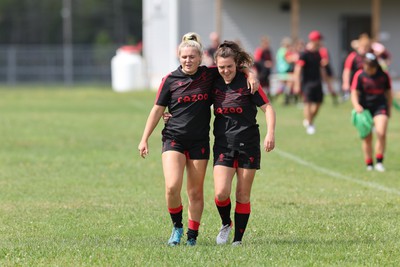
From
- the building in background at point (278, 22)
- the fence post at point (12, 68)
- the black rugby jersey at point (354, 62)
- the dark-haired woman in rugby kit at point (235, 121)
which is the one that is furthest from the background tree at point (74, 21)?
the dark-haired woman in rugby kit at point (235, 121)

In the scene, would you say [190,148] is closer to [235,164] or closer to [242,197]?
[235,164]

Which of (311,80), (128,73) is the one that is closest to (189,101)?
(311,80)

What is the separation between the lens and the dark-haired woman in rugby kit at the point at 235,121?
9.05 meters

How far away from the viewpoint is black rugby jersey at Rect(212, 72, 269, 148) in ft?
29.7

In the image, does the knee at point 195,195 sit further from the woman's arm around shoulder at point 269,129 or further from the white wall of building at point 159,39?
the white wall of building at point 159,39

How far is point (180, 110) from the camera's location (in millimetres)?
9148

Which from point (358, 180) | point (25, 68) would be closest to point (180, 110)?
point (358, 180)

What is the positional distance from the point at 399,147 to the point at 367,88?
491cm

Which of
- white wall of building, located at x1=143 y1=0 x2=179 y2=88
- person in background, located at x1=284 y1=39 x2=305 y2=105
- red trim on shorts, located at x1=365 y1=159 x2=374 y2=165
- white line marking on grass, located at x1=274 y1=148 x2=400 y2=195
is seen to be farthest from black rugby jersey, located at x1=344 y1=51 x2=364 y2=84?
white wall of building, located at x1=143 y1=0 x2=179 y2=88

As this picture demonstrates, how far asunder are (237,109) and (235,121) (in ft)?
0.37

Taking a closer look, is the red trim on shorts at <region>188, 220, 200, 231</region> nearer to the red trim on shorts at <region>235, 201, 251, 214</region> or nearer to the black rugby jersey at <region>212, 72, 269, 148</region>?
the red trim on shorts at <region>235, 201, 251, 214</region>

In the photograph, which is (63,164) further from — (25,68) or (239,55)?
(25,68)

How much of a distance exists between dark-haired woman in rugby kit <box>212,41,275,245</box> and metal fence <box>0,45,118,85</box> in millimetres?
58261

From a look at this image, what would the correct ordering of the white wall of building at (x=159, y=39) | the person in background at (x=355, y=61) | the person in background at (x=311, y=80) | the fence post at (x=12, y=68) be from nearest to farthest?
the person in background at (x=355, y=61) → the person in background at (x=311, y=80) → the white wall of building at (x=159, y=39) → the fence post at (x=12, y=68)
